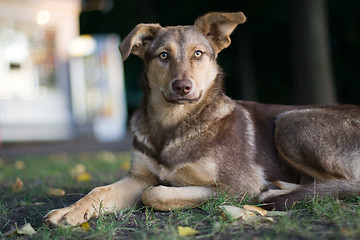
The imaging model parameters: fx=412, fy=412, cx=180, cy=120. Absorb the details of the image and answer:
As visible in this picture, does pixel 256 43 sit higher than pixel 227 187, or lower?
higher

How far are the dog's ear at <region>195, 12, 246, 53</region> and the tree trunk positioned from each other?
4621mm

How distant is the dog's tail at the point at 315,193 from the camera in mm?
3223

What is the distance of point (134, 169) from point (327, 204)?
1751 mm

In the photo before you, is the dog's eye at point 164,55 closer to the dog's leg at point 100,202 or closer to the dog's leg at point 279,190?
the dog's leg at point 100,202

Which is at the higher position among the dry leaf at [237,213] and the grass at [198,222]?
the dry leaf at [237,213]

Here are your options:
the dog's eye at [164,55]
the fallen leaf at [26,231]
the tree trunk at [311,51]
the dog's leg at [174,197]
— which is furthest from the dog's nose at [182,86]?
the tree trunk at [311,51]

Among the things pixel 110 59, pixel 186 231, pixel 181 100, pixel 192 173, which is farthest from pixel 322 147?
pixel 110 59

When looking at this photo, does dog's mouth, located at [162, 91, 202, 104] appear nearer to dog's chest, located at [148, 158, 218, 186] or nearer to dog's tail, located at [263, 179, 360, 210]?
dog's chest, located at [148, 158, 218, 186]

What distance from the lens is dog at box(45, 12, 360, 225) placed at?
352 cm

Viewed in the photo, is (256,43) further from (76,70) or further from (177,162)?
(177,162)

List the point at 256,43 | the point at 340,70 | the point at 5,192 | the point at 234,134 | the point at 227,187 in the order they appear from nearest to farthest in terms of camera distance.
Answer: the point at 227,187 < the point at 234,134 < the point at 5,192 < the point at 340,70 < the point at 256,43

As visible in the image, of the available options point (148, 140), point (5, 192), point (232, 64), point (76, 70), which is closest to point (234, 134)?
point (148, 140)

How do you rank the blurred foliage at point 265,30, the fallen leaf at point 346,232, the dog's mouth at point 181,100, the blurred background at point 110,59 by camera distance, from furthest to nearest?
the blurred foliage at point 265,30
the blurred background at point 110,59
the dog's mouth at point 181,100
the fallen leaf at point 346,232

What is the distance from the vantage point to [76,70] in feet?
47.4
